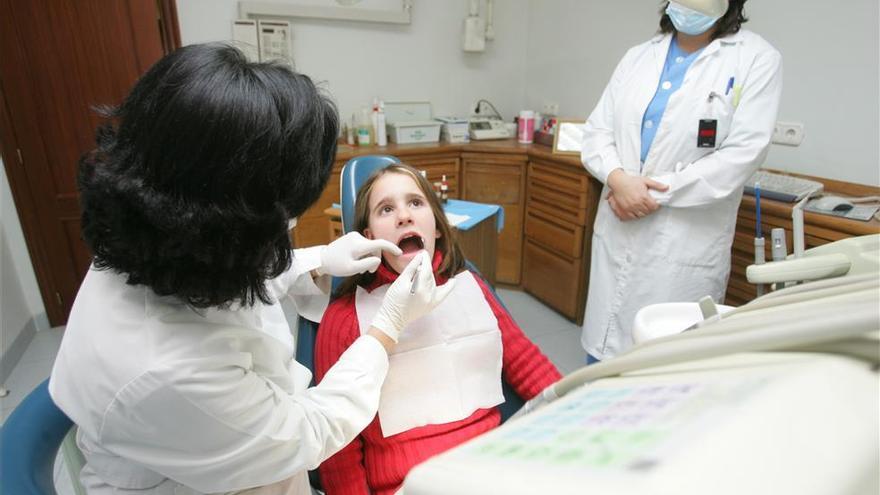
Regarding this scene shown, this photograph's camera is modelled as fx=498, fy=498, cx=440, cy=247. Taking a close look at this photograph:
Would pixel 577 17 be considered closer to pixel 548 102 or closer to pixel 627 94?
pixel 548 102

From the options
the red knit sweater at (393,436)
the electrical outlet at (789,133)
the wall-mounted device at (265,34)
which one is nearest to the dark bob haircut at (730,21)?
the electrical outlet at (789,133)

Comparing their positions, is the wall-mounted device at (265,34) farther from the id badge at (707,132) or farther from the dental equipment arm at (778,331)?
the dental equipment arm at (778,331)

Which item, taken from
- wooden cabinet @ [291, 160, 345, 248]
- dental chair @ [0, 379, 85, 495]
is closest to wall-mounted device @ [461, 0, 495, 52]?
wooden cabinet @ [291, 160, 345, 248]

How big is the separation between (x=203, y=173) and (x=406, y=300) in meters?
0.57

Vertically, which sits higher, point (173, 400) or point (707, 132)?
point (707, 132)

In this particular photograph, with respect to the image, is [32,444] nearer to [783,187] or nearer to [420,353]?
[420,353]

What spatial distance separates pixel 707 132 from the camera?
1.78m

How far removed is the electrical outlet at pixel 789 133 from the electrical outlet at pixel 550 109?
1.57m

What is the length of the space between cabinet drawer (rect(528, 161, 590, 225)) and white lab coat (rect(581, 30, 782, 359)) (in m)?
0.59

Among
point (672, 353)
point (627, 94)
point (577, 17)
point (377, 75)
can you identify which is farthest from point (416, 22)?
point (672, 353)

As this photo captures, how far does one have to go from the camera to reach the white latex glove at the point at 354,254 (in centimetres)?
129

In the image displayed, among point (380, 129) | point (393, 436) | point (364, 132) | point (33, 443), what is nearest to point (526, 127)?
point (380, 129)

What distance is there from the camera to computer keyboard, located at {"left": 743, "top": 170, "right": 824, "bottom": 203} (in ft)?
6.61

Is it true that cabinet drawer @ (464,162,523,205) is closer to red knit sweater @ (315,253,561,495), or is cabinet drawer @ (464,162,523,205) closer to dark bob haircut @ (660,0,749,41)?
dark bob haircut @ (660,0,749,41)
